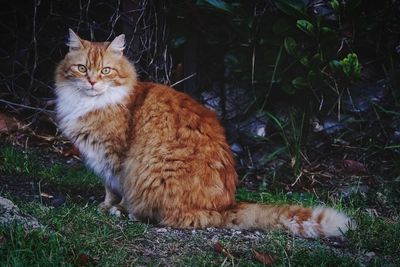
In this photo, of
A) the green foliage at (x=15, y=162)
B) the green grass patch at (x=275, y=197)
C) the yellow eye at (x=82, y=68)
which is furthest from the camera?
the green foliage at (x=15, y=162)

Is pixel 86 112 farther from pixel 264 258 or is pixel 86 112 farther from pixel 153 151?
pixel 264 258

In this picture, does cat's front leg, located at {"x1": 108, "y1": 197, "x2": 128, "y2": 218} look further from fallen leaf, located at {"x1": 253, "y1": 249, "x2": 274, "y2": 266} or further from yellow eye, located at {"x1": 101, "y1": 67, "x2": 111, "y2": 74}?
fallen leaf, located at {"x1": 253, "y1": 249, "x2": 274, "y2": 266}

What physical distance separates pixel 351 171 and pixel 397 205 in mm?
729

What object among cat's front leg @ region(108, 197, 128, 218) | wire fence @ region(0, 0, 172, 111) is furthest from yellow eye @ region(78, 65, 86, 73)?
wire fence @ region(0, 0, 172, 111)

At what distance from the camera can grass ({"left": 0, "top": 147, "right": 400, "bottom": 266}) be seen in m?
3.12

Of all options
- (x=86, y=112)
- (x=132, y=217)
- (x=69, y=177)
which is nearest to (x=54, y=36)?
(x=69, y=177)

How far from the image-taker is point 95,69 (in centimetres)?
428

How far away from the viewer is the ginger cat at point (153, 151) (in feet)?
12.8

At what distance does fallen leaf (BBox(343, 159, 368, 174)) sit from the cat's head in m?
2.04

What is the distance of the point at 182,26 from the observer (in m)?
5.70

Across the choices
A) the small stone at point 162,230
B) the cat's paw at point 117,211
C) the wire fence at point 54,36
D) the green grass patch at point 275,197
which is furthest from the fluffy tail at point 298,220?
the wire fence at point 54,36

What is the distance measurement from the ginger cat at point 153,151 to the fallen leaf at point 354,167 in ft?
5.07

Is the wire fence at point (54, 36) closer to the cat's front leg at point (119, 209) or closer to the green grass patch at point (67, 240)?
the cat's front leg at point (119, 209)

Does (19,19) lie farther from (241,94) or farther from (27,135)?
(241,94)
